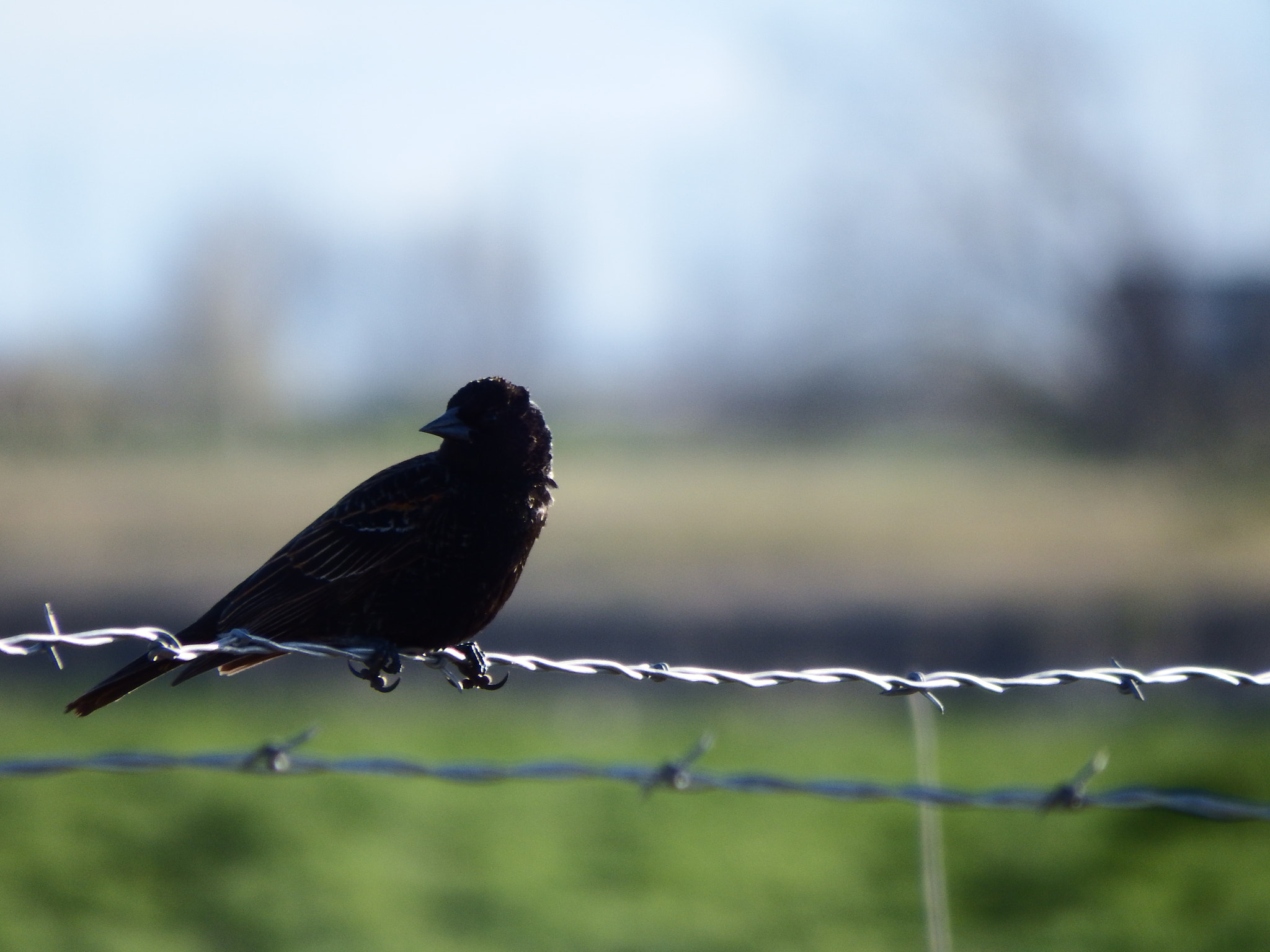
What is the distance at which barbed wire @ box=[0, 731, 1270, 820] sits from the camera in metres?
2.68

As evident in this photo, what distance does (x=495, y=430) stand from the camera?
4254 mm

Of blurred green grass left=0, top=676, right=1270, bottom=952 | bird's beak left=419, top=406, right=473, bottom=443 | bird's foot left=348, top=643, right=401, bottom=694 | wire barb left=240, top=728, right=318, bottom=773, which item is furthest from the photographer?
blurred green grass left=0, top=676, right=1270, bottom=952

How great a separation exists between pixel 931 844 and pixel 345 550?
2.02 metres

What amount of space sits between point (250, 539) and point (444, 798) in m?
18.7

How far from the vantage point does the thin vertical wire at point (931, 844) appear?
350 centimetres

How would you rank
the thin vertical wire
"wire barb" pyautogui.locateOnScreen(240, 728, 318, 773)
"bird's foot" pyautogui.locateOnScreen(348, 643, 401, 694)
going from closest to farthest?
"wire barb" pyautogui.locateOnScreen(240, 728, 318, 773), the thin vertical wire, "bird's foot" pyautogui.locateOnScreen(348, 643, 401, 694)

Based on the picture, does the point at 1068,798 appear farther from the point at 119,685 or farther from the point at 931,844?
the point at 119,685

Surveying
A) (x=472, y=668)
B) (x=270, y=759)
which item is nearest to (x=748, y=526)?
(x=472, y=668)

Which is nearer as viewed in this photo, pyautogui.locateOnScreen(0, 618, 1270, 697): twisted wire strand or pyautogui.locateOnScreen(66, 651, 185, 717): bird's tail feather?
pyautogui.locateOnScreen(0, 618, 1270, 697): twisted wire strand

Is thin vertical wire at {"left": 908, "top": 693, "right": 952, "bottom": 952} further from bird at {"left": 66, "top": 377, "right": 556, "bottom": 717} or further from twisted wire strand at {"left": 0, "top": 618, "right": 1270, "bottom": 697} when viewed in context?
bird at {"left": 66, "top": 377, "right": 556, "bottom": 717}

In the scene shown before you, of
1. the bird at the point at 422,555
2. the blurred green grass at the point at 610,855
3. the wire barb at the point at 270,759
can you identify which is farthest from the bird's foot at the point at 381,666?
the blurred green grass at the point at 610,855

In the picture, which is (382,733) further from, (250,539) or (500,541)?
(250,539)

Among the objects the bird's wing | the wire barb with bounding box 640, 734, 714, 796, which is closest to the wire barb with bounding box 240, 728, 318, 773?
the wire barb with bounding box 640, 734, 714, 796

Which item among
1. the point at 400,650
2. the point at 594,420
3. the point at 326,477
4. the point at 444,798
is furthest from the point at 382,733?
the point at 594,420
